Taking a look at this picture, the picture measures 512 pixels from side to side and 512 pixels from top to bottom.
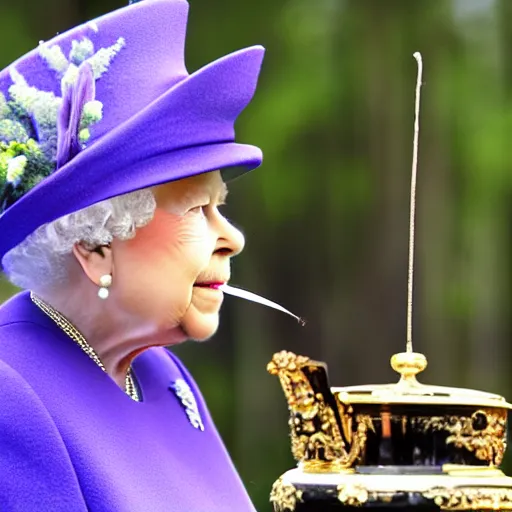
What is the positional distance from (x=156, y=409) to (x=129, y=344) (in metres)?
0.15

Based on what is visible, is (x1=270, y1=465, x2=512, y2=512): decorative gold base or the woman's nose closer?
(x1=270, y1=465, x2=512, y2=512): decorative gold base

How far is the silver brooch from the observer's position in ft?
8.91

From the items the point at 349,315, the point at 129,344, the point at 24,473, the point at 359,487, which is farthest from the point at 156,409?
the point at 349,315

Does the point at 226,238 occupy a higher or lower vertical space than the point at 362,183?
lower

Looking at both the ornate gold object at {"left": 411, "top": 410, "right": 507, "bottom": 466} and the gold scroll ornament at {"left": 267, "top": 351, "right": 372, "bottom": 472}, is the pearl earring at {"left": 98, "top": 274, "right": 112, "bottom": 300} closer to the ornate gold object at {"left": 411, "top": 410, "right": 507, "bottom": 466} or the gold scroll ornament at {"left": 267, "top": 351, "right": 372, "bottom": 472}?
the gold scroll ornament at {"left": 267, "top": 351, "right": 372, "bottom": 472}

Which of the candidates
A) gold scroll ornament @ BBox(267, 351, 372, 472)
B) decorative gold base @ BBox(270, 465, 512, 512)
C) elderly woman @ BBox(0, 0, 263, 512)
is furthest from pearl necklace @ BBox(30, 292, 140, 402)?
decorative gold base @ BBox(270, 465, 512, 512)

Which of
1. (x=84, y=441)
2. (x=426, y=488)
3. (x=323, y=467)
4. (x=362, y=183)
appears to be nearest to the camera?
(x=426, y=488)

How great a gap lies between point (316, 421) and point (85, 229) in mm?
539

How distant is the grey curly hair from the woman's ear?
0.05 ft

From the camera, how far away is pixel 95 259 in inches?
97.8

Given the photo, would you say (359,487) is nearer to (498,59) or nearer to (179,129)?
(179,129)

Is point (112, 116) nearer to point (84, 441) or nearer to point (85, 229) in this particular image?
point (85, 229)

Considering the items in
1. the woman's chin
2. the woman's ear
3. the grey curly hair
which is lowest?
the woman's chin

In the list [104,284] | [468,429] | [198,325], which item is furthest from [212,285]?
[468,429]
